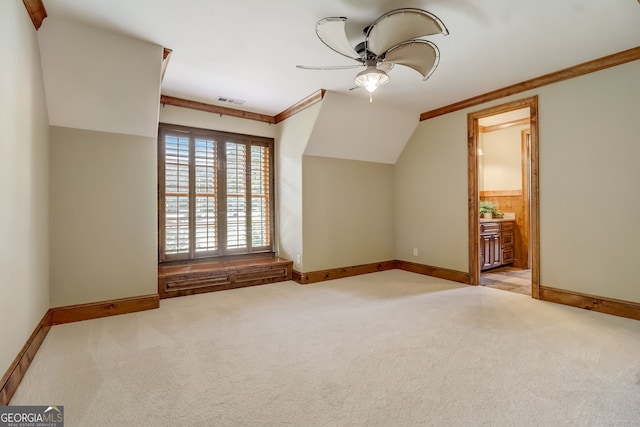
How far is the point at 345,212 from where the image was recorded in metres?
5.07

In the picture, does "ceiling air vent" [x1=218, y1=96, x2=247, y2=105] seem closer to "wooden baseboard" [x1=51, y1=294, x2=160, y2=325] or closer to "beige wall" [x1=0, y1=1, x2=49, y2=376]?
"beige wall" [x1=0, y1=1, x2=49, y2=376]

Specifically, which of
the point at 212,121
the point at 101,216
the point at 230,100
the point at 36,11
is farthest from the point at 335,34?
the point at 101,216

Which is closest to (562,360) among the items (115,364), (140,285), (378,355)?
(378,355)

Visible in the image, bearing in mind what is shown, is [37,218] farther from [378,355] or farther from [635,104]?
[635,104]

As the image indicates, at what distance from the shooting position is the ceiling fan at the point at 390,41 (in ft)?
7.08

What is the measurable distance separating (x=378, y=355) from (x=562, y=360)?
1.35 m

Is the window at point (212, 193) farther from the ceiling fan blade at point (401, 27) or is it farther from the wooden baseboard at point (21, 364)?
the ceiling fan blade at point (401, 27)

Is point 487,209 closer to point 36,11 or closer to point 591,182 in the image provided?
point 591,182

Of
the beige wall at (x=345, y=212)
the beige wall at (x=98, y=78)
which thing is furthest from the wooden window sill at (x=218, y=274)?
the beige wall at (x=98, y=78)

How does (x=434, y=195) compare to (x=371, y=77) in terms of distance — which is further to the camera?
(x=434, y=195)

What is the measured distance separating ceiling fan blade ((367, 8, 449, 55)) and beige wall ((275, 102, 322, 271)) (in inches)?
73.4

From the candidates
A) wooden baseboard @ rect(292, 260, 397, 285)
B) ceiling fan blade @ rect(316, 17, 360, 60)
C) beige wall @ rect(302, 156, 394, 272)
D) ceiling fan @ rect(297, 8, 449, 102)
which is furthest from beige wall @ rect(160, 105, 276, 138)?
ceiling fan blade @ rect(316, 17, 360, 60)

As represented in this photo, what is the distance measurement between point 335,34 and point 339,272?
3.54 meters

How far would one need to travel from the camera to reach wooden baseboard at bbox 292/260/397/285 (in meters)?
4.63
